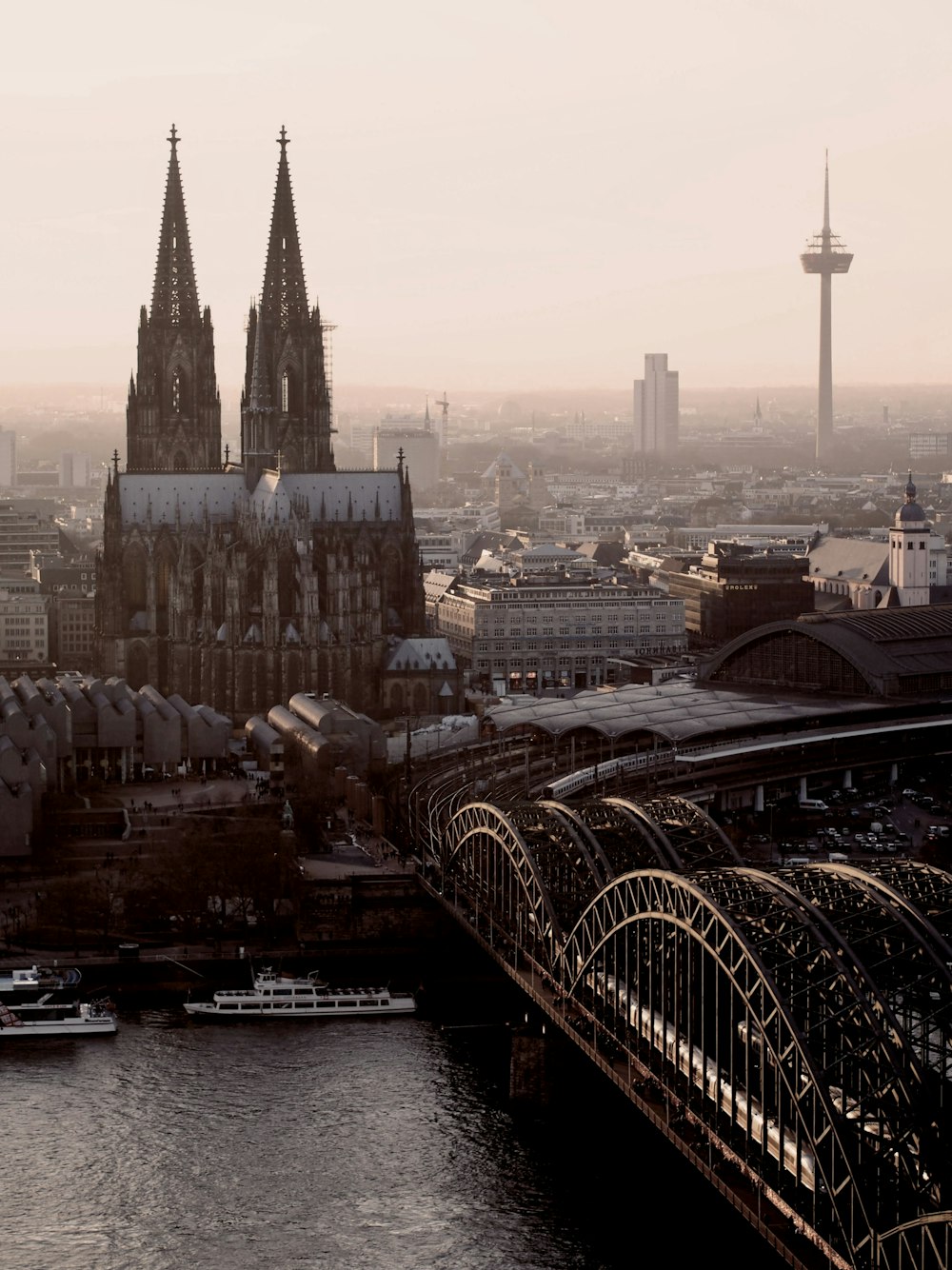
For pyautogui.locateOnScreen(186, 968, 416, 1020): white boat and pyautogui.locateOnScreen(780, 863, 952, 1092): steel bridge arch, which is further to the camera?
pyautogui.locateOnScreen(186, 968, 416, 1020): white boat

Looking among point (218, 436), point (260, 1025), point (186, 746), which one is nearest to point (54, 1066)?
point (260, 1025)

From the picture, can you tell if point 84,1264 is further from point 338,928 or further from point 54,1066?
point 338,928

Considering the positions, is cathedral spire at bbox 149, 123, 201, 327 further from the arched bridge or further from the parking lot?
the arched bridge

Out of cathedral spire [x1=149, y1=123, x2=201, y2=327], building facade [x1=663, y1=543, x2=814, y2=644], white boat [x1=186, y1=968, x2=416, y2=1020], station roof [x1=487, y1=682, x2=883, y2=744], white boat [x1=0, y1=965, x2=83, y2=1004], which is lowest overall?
white boat [x1=186, y1=968, x2=416, y2=1020]

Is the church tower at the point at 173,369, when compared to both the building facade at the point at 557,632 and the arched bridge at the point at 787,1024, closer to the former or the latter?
the building facade at the point at 557,632

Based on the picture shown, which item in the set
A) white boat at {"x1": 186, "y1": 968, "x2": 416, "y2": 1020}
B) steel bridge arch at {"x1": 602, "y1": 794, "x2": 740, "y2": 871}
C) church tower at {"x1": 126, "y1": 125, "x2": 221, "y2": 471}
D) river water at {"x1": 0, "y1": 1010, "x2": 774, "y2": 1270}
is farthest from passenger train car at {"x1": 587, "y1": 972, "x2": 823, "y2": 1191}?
church tower at {"x1": 126, "y1": 125, "x2": 221, "y2": 471}

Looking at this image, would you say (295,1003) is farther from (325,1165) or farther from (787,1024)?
(787,1024)
